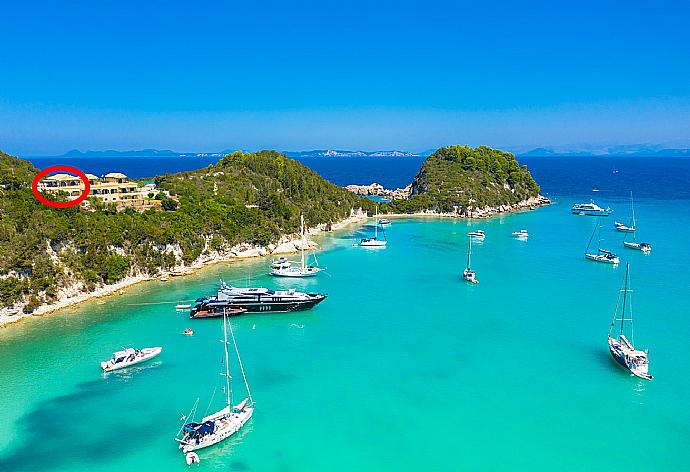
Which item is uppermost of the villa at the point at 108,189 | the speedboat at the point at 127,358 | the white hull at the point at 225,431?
the villa at the point at 108,189

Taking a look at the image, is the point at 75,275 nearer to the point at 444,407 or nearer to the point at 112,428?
the point at 112,428

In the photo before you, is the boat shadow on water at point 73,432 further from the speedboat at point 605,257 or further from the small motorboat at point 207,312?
the speedboat at point 605,257

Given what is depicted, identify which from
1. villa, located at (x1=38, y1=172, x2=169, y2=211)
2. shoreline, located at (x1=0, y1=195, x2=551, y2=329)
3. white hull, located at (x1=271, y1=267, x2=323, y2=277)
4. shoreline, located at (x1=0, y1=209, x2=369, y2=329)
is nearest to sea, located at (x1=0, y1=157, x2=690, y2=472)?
white hull, located at (x1=271, y1=267, x2=323, y2=277)

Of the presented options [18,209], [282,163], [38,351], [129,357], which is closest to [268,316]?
[129,357]

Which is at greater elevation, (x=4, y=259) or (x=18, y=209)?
(x=18, y=209)

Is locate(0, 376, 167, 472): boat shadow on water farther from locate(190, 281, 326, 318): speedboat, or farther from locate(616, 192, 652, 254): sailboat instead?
locate(616, 192, 652, 254): sailboat

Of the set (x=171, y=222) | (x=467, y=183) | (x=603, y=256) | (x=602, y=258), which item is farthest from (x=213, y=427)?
(x=467, y=183)

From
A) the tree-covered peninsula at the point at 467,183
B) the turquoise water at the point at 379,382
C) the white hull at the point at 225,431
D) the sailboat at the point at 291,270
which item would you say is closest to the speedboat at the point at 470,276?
the turquoise water at the point at 379,382
